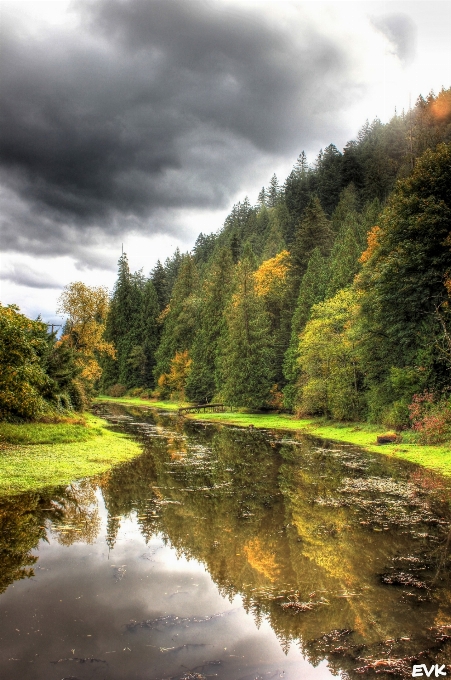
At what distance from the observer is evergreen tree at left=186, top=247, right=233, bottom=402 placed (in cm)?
6834

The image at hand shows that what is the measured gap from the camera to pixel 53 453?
2089 centimetres

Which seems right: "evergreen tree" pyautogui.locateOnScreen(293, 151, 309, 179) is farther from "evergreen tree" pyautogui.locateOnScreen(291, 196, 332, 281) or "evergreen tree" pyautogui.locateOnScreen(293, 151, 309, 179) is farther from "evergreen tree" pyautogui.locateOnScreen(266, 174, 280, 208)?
"evergreen tree" pyautogui.locateOnScreen(291, 196, 332, 281)

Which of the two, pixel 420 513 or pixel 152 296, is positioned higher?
pixel 152 296

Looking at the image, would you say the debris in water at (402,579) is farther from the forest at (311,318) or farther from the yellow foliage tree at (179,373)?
the yellow foliage tree at (179,373)

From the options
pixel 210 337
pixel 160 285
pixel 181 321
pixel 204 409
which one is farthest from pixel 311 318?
pixel 160 285

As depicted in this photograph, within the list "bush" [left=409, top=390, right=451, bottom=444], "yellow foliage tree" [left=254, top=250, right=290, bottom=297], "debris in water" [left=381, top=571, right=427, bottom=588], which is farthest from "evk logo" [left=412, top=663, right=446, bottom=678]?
"yellow foliage tree" [left=254, top=250, right=290, bottom=297]

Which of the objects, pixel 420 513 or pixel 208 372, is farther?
pixel 208 372

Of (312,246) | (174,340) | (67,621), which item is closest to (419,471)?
(67,621)

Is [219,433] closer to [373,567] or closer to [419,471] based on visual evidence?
[419,471]

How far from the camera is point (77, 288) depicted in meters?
55.7

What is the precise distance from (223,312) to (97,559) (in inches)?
2284

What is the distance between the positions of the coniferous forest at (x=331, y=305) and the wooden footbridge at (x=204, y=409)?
2975 mm

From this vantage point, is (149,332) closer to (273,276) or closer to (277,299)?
(273,276)

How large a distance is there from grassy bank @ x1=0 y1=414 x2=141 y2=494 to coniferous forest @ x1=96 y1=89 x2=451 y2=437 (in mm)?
18116
